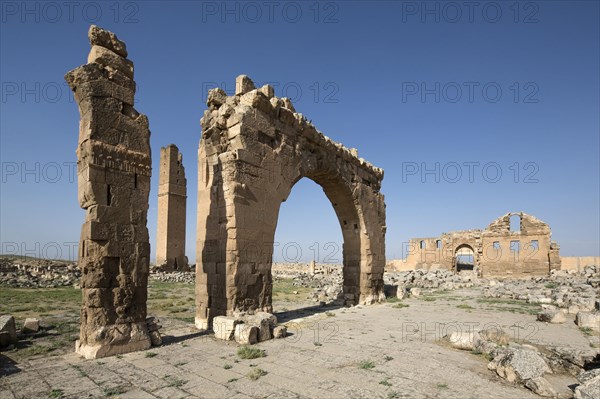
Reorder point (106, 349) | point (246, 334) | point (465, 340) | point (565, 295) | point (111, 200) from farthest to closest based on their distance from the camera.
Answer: point (565, 295)
point (246, 334)
point (465, 340)
point (111, 200)
point (106, 349)

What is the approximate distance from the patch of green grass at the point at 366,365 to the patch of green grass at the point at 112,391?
3.03 m

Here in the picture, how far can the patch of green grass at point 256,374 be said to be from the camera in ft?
15.1

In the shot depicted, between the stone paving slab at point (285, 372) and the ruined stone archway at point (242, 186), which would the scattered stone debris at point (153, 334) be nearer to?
the stone paving slab at point (285, 372)

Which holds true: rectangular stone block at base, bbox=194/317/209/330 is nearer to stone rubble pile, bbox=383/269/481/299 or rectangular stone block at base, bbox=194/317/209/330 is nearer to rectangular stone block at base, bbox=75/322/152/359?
rectangular stone block at base, bbox=75/322/152/359

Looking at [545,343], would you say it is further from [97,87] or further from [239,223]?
[97,87]

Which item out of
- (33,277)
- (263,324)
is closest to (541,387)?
(263,324)

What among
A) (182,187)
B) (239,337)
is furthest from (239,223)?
(182,187)

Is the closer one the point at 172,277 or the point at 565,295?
the point at 565,295

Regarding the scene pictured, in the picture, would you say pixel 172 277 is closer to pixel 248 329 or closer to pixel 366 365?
pixel 248 329

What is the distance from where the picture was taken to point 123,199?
19.8 ft

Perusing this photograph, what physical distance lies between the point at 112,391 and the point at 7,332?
139 inches

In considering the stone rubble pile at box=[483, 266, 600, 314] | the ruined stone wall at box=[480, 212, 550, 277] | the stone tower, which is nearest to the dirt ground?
the stone rubble pile at box=[483, 266, 600, 314]

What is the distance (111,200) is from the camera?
5871mm

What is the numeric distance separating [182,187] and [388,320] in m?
17.4
